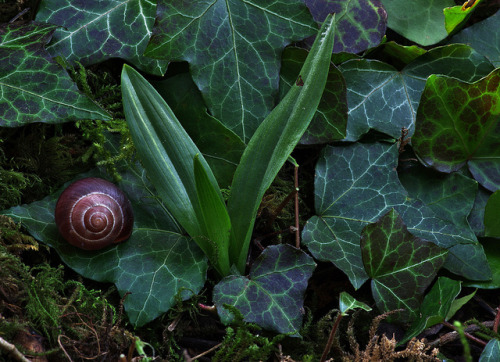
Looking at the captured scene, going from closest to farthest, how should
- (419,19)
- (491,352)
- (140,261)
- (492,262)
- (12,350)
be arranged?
1. (12,350)
2. (491,352)
3. (140,261)
4. (492,262)
5. (419,19)

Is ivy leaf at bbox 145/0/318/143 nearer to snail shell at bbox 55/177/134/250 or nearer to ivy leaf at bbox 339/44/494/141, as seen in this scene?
ivy leaf at bbox 339/44/494/141

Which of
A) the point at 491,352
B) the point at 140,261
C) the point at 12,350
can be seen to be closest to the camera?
the point at 12,350

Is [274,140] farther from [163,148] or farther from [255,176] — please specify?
[163,148]

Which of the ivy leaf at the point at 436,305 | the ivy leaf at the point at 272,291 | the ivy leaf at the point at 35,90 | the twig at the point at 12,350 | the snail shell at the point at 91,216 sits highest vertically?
the ivy leaf at the point at 35,90

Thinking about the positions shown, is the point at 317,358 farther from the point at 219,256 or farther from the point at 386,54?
the point at 386,54

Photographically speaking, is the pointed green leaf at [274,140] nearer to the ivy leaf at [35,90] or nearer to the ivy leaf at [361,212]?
the ivy leaf at [361,212]

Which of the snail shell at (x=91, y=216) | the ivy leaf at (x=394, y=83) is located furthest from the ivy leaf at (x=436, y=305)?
the snail shell at (x=91, y=216)

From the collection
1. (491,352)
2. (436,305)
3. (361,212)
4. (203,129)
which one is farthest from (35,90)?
(491,352)
